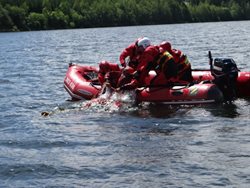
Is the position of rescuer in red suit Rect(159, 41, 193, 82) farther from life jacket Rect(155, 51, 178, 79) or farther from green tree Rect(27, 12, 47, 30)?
green tree Rect(27, 12, 47, 30)

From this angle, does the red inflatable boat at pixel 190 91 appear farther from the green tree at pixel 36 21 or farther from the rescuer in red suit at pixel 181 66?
the green tree at pixel 36 21

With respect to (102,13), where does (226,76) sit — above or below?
above

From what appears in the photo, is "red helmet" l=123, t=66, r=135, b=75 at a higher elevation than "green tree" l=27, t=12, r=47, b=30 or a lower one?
higher

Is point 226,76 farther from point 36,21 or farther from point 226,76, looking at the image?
point 36,21

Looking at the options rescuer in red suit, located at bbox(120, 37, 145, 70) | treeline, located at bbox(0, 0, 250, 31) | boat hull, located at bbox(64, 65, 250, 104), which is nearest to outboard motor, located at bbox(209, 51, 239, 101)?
boat hull, located at bbox(64, 65, 250, 104)

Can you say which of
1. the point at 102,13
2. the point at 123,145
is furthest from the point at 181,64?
the point at 102,13

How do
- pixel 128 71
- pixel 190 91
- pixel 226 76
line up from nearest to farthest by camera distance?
pixel 190 91 < pixel 226 76 < pixel 128 71

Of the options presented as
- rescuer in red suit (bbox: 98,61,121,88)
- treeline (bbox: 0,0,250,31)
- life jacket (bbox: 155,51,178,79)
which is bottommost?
treeline (bbox: 0,0,250,31)

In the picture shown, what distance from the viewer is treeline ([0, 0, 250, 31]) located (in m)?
96.4

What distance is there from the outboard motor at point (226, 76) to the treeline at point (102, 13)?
81140 mm

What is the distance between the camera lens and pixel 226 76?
572 inches

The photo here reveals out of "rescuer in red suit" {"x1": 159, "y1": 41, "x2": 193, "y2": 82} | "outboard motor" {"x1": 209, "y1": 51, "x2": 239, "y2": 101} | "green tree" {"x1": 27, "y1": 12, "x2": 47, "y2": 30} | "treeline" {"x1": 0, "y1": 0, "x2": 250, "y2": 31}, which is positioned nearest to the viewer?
"outboard motor" {"x1": 209, "y1": 51, "x2": 239, "y2": 101}

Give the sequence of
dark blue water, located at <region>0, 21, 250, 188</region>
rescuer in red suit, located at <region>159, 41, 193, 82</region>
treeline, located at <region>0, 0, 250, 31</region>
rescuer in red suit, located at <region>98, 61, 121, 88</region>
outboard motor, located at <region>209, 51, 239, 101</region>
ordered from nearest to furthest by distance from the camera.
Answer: dark blue water, located at <region>0, 21, 250, 188</region> → outboard motor, located at <region>209, 51, 239, 101</region> → rescuer in red suit, located at <region>159, 41, 193, 82</region> → rescuer in red suit, located at <region>98, 61, 121, 88</region> → treeline, located at <region>0, 0, 250, 31</region>

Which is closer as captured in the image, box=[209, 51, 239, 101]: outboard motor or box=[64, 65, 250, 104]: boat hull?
box=[64, 65, 250, 104]: boat hull
